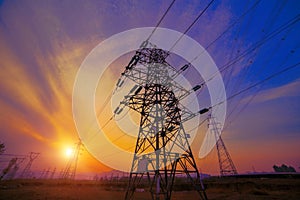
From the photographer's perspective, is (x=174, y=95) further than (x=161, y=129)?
Yes

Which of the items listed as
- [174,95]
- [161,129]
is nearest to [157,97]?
[174,95]

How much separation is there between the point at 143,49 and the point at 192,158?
10.8 m

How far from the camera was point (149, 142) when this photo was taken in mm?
10539

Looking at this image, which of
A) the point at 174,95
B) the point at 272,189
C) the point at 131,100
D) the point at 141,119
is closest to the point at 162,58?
the point at 174,95

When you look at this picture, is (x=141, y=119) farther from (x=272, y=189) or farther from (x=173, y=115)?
(x=272, y=189)

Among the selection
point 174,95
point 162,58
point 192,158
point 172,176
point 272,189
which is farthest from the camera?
point 272,189

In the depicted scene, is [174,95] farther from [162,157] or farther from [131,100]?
[162,157]

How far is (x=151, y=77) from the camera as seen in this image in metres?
13.1

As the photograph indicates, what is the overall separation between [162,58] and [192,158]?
9717 millimetres

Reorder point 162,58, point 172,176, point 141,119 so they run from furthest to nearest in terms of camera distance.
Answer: point 162,58, point 141,119, point 172,176

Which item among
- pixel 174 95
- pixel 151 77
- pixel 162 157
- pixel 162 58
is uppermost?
pixel 162 58

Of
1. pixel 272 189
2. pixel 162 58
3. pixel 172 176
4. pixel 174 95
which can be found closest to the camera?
pixel 172 176

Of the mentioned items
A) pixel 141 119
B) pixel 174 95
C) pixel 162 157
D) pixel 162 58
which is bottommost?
pixel 162 157

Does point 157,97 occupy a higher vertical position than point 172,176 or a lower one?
higher
